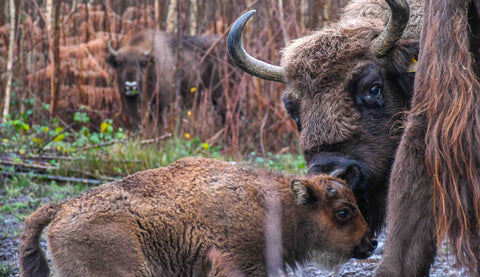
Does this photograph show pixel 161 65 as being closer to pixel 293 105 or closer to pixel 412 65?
pixel 293 105

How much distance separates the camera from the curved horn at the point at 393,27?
162 inches

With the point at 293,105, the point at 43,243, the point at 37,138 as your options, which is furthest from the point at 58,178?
the point at 293,105

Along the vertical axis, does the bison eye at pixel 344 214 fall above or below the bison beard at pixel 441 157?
below

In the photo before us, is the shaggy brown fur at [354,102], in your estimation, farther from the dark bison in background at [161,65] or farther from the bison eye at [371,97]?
the dark bison in background at [161,65]

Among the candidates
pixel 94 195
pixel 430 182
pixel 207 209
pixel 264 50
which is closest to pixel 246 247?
pixel 207 209

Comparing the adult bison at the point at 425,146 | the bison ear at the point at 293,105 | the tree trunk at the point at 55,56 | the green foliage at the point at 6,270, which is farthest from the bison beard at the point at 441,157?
the tree trunk at the point at 55,56

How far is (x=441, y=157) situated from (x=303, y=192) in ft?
3.94

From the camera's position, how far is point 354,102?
166 inches

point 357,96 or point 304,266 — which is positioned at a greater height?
point 357,96

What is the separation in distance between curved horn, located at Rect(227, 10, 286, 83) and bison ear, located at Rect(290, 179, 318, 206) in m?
1.09

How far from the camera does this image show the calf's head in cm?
387

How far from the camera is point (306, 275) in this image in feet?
15.7

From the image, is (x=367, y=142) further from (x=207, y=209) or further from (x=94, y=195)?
(x=94, y=195)

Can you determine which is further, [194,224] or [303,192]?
[303,192]
